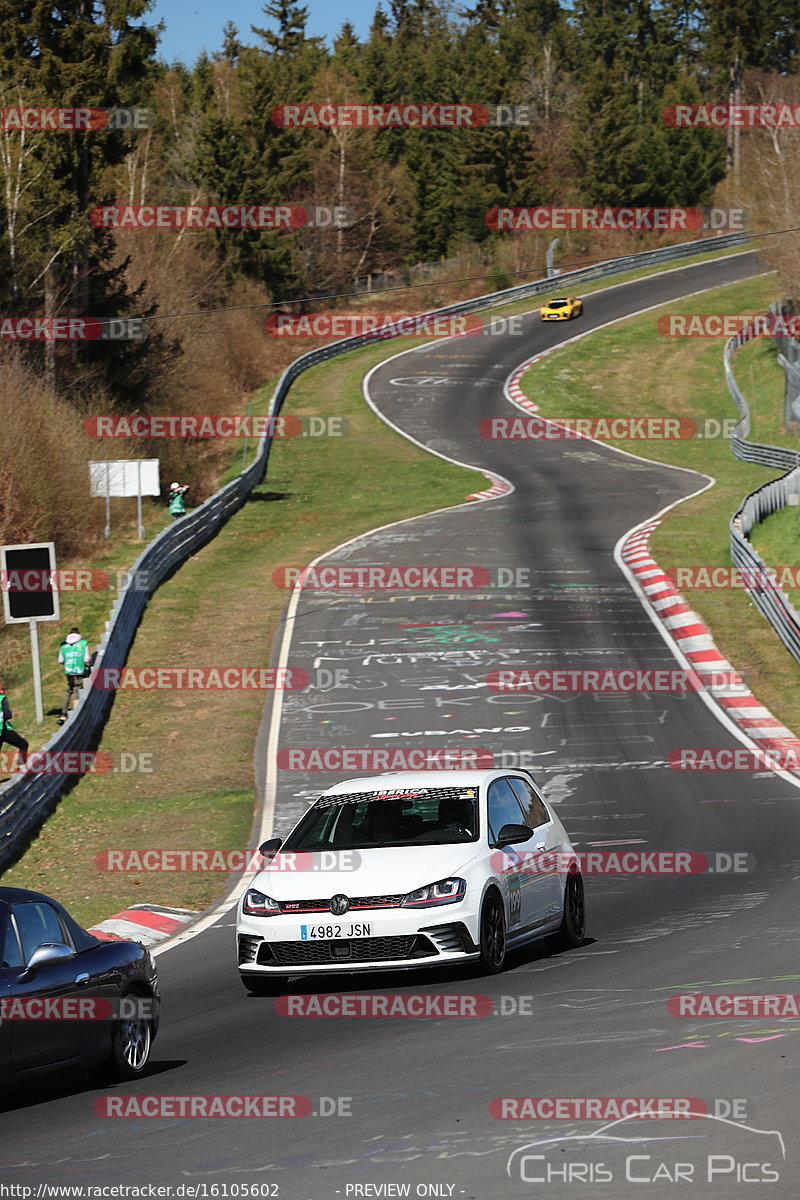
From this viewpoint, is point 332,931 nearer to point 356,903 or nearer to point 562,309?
point 356,903

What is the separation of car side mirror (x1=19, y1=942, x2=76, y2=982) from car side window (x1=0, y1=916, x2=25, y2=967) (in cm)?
8

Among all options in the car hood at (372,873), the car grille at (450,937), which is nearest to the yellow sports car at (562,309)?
the car hood at (372,873)

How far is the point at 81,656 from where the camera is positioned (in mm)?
28375

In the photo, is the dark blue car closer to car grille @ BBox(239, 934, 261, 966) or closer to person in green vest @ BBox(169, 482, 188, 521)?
car grille @ BBox(239, 934, 261, 966)

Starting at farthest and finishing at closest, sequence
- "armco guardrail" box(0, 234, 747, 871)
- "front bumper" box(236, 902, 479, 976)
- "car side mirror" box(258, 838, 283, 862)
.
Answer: "armco guardrail" box(0, 234, 747, 871) → "car side mirror" box(258, 838, 283, 862) → "front bumper" box(236, 902, 479, 976)

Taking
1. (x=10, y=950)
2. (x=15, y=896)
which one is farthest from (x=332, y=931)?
(x=10, y=950)

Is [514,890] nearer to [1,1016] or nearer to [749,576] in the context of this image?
[1,1016]

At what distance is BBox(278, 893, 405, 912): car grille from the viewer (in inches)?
439

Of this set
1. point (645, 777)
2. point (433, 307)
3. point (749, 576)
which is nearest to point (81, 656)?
point (645, 777)

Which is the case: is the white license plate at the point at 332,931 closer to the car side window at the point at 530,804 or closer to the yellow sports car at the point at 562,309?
the car side window at the point at 530,804

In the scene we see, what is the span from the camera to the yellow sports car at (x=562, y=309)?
257 feet

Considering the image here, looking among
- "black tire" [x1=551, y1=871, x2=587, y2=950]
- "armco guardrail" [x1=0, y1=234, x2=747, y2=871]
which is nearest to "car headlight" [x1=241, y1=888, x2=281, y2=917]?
"black tire" [x1=551, y1=871, x2=587, y2=950]

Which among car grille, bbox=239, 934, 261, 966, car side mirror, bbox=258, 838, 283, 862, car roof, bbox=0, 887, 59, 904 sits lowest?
car grille, bbox=239, 934, 261, 966

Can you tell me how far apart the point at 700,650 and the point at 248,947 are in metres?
20.1
